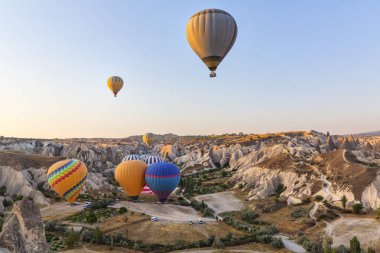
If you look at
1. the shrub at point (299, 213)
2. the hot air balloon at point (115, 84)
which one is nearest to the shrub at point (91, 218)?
the shrub at point (299, 213)

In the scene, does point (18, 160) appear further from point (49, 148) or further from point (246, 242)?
point (246, 242)

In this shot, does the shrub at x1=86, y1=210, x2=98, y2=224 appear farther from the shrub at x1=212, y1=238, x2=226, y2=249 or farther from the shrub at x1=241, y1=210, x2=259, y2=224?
the shrub at x1=241, y1=210, x2=259, y2=224

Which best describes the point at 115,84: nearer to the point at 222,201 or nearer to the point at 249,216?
the point at 222,201

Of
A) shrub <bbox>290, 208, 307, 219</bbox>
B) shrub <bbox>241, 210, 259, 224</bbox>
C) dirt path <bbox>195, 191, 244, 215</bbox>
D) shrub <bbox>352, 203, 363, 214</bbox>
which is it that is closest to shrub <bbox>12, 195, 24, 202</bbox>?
dirt path <bbox>195, 191, 244, 215</bbox>

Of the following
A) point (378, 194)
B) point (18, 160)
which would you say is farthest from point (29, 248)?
point (18, 160)

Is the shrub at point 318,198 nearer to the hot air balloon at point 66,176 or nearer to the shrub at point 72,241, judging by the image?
the shrub at point 72,241

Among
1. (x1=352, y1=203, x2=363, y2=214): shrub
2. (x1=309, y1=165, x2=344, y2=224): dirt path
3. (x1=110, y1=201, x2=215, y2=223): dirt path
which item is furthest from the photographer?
(x1=110, y1=201, x2=215, y2=223): dirt path
